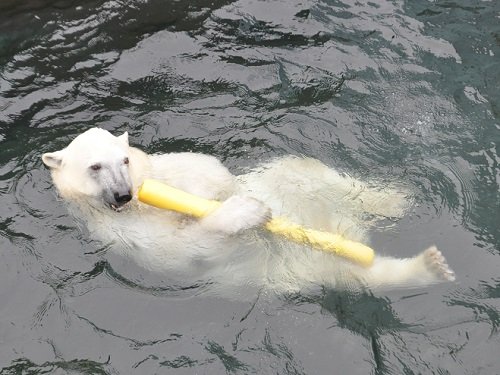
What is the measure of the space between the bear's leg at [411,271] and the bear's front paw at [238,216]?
0.97m

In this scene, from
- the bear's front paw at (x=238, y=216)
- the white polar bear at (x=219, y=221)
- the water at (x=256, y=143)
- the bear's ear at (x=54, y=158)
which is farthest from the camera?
the bear's ear at (x=54, y=158)

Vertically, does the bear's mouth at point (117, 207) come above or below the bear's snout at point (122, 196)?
below

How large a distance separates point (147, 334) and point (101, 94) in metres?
3.28

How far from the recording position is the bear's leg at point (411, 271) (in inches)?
185

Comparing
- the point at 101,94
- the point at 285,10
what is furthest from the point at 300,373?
the point at 285,10

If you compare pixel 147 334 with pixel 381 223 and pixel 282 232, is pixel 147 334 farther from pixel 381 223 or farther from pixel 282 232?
pixel 381 223

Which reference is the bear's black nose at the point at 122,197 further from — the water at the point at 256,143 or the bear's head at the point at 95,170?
the water at the point at 256,143

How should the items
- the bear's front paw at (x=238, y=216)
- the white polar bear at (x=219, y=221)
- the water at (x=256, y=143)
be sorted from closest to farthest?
the water at (x=256, y=143) → the bear's front paw at (x=238, y=216) → the white polar bear at (x=219, y=221)

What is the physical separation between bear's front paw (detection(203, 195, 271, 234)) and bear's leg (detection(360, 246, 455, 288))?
0.97m

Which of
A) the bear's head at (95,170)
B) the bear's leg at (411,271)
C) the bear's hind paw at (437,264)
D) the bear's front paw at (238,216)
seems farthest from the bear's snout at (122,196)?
the bear's hind paw at (437,264)

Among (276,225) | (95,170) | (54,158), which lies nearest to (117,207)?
(95,170)

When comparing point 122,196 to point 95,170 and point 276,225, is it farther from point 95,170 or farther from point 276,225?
point 276,225

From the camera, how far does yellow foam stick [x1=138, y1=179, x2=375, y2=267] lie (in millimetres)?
4723

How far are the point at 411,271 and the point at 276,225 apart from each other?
1120 millimetres
